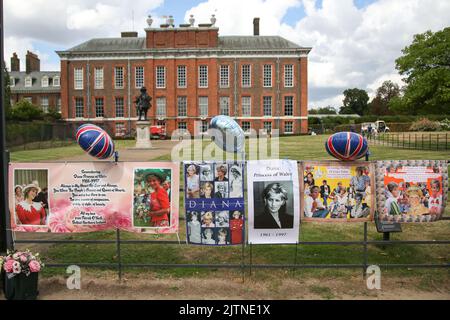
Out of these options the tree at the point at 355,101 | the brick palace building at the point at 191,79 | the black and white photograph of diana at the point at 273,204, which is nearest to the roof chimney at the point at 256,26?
the brick palace building at the point at 191,79

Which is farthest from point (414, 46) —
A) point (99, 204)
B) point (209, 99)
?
point (209, 99)

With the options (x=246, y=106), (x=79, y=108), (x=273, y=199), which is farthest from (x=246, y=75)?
(x=273, y=199)

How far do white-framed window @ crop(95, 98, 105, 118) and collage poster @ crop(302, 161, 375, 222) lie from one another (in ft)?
189

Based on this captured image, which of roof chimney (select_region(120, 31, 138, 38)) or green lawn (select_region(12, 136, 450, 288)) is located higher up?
roof chimney (select_region(120, 31, 138, 38))

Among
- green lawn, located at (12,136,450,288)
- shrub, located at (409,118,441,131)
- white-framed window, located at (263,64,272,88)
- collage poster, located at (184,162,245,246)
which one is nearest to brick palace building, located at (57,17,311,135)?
white-framed window, located at (263,64,272,88)

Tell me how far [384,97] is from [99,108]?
81567 mm

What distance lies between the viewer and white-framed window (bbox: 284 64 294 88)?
190 feet

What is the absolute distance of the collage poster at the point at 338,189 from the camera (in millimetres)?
5223

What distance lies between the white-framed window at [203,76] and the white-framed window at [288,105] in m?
11.4

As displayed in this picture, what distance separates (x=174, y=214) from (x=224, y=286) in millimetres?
1082

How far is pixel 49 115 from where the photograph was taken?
5994cm

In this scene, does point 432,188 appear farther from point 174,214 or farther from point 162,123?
point 162,123

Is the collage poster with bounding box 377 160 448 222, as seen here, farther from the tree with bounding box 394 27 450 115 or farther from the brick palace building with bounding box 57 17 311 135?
the brick palace building with bounding box 57 17 311 135

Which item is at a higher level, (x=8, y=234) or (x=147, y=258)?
(x=8, y=234)
